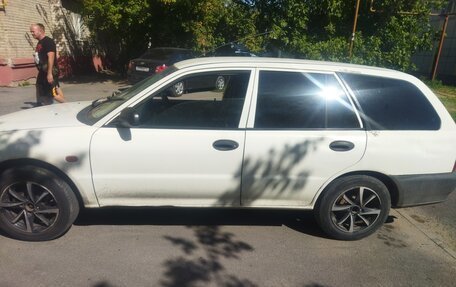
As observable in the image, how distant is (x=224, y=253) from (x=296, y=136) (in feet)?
3.99

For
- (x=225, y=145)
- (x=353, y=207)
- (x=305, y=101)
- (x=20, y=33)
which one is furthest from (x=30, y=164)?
(x=20, y=33)

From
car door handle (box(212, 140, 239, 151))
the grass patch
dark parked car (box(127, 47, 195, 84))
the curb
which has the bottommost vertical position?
the grass patch

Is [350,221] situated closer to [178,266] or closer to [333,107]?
[333,107]

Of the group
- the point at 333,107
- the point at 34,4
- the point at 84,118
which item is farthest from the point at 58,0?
the point at 333,107

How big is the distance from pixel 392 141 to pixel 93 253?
2816 mm

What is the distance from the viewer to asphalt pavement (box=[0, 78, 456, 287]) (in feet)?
10.4

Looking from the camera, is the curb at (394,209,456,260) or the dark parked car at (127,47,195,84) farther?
the dark parked car at (127,47,195,84)

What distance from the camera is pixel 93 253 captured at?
344 cm

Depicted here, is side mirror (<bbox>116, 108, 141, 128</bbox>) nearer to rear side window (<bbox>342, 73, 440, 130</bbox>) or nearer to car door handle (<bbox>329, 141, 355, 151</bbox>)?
car door handle (<bbox>329, 141, 355, 151</bbox>)

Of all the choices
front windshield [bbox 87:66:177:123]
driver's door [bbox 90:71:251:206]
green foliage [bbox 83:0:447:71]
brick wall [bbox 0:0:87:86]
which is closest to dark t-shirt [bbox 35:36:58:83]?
front windshield [bbox 87:66:177:123]

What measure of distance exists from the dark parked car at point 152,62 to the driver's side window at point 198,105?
910 centimetres

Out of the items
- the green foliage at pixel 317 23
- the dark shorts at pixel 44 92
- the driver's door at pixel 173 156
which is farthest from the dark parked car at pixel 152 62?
the driver's door at pixel 173 156

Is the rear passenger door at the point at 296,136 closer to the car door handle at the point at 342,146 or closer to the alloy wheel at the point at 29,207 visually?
the car door handle at the point at 342,146

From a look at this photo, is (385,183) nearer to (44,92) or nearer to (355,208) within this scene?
(355,208)
